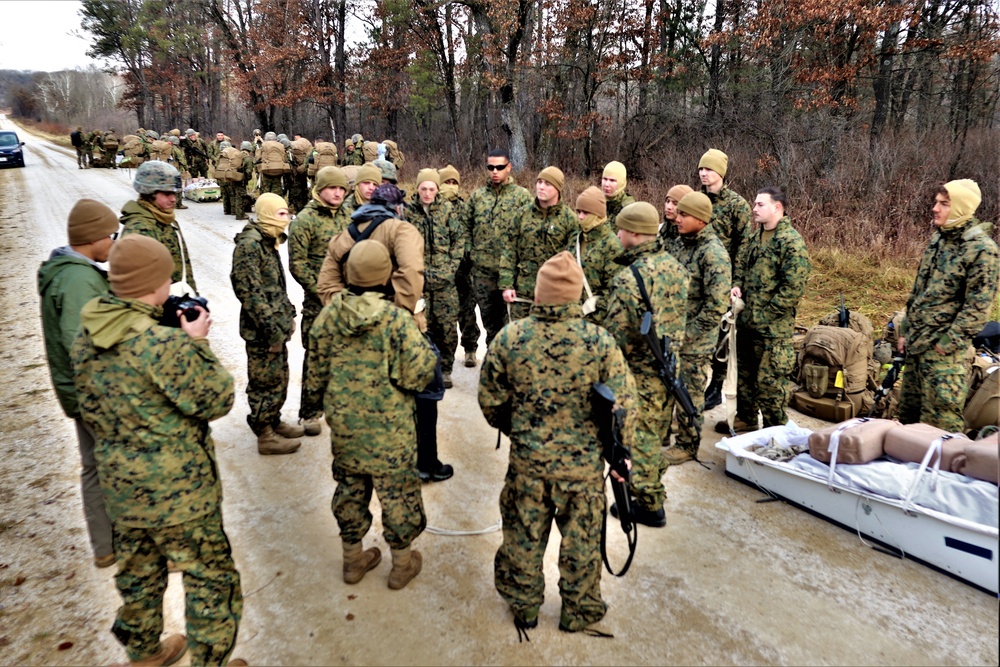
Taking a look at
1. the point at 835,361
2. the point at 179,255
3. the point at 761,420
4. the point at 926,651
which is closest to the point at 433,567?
the point at 926,651

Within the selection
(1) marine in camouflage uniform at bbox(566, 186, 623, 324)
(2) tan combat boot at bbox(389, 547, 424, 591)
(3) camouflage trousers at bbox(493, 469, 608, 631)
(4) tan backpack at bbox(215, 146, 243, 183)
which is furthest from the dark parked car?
(3) camouflage trousers at bbox(493, 469, 608, 631)

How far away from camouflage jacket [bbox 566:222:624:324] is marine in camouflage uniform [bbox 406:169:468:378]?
1574 millimetres

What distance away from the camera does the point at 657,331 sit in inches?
151

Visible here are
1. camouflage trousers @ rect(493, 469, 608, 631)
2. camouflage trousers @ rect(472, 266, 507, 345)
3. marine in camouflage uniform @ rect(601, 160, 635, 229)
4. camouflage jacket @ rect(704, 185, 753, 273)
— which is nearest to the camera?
camouflage trousers @ rect(493, 469, 608, 631)

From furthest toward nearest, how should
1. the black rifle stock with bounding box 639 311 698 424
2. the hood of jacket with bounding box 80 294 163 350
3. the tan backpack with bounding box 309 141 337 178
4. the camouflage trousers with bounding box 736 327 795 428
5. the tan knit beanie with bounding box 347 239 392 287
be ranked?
the tan backpack with bounding box 309 141 337 178
the camouflage trousers with bounding box 736 327 795 428
the black rifle stock with bounding box 639 311 698 424
the tan knit beanie with bounding box 347 239 392 287
the hood of jacket with bounding box 80 294 163 350

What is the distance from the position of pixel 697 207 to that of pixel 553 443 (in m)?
2.52

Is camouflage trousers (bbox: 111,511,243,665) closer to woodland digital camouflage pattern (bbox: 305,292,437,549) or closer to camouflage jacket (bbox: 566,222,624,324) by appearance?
woodland digital camouflage pattern (bbox: 305,292,437,549)

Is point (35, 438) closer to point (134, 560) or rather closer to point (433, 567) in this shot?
point (134, 560)

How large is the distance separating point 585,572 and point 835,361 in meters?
3.84

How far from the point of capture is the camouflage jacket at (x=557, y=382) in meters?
2.90

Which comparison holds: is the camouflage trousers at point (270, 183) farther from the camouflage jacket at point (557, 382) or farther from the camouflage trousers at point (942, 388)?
the camouflage trousers at point (942, 388)

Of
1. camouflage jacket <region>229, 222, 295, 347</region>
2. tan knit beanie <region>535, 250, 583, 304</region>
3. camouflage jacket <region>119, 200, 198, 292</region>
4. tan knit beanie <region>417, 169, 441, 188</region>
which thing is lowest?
camouflage jacket <region>229, 222, 295, 347</region>

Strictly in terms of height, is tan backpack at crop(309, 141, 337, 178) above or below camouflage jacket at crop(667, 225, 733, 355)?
above

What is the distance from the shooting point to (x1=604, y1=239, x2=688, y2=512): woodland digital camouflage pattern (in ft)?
12.4
